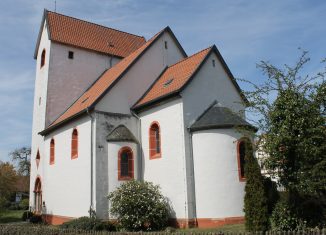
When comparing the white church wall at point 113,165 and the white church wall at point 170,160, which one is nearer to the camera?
the white church wall at point 170,160

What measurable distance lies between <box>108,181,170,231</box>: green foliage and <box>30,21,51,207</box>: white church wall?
38.2ft

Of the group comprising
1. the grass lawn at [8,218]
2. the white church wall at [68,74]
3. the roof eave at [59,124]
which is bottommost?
the grass lawn at [8,218]

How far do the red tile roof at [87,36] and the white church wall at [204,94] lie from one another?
39.3 feet

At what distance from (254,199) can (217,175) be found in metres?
4.20

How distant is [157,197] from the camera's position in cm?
1886

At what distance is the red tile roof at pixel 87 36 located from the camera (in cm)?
2925

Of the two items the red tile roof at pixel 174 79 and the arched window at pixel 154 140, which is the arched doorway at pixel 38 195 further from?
the arched window at pixel 154 140

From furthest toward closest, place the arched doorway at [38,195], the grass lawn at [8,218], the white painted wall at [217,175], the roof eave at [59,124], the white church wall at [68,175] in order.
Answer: the grass lawn at [8,218] < the arched doorway at [38,195] < the roof eave at [59,124] < the white church wall at [68,175] < the white painted wall at [217,175]

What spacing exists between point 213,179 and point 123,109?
7250 millimetres

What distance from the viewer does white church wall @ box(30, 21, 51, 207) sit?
28141mm

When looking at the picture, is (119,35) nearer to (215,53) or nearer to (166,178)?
(215,53)

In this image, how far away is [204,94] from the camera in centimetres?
2006

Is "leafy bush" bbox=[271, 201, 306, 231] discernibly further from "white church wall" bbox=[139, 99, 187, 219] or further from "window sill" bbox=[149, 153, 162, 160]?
"window sill" bbox=[149, 153, 162, 160]

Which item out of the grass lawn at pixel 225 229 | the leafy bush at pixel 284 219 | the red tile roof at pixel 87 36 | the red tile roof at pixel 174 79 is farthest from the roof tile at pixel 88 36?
the leafy bush at pixel 284 219
